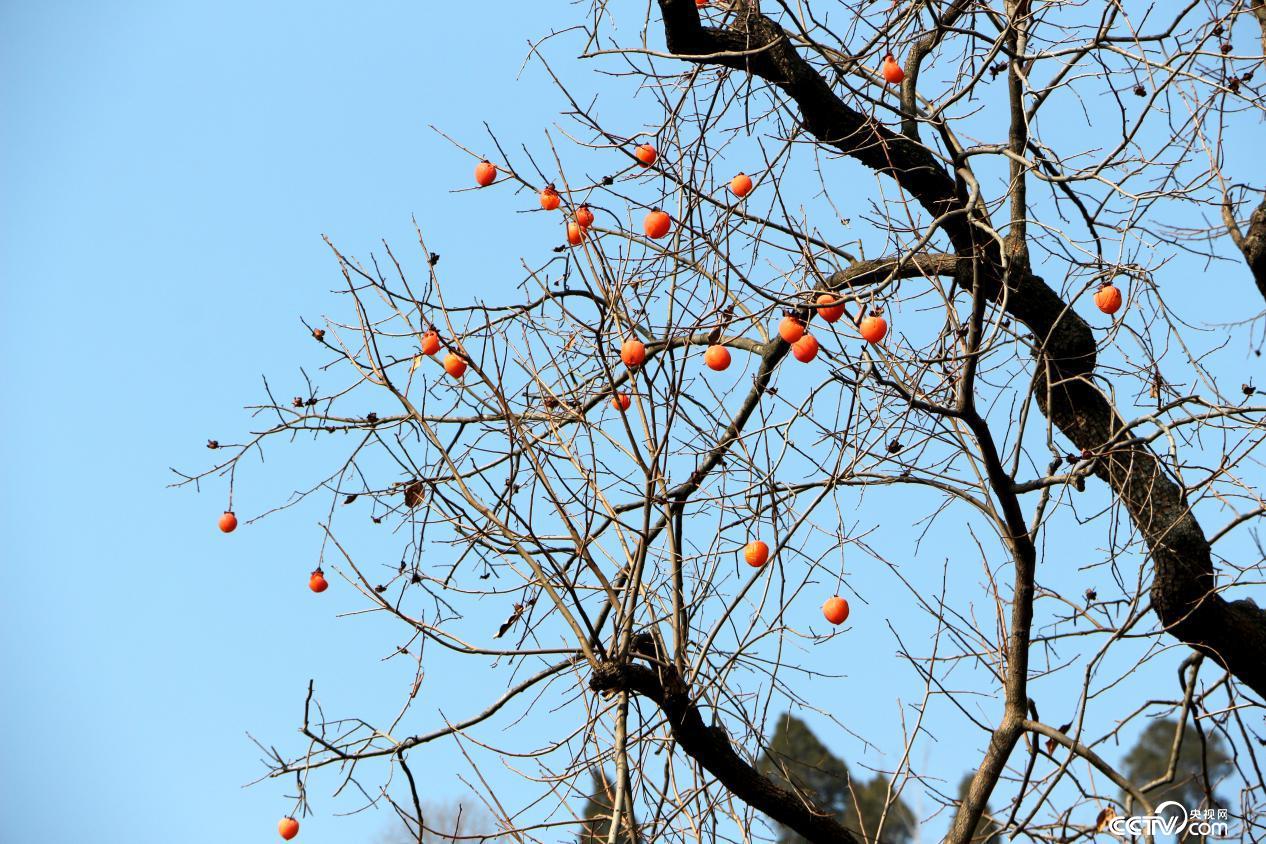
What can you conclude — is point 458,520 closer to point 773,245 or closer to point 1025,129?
point 773,245

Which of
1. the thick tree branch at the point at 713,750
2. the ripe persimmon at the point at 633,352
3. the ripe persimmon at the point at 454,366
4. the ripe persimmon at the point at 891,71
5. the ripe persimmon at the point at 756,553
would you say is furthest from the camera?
the ripe persimmon at the point at 891,71

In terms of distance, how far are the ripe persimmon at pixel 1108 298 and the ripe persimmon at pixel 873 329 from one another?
95cm

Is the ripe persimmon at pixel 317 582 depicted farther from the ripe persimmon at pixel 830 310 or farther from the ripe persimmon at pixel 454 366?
the ripe persimmon at pixel 830 310

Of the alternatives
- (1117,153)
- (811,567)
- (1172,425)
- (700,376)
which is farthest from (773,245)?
(1172,425)

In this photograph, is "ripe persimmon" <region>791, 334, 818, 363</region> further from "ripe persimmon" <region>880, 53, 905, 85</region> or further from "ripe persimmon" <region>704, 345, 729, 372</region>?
"ripe persimmon" <region>880, 53, 905, 85</region>

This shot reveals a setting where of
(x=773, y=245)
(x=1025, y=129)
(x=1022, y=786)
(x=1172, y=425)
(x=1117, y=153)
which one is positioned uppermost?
(x=1025, y=129)

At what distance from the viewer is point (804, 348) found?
9.96 feet

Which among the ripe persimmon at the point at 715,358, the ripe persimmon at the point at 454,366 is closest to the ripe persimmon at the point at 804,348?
the ripe persimmon at the point at 715,358

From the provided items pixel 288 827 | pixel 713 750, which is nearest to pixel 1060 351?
pixel 713 750

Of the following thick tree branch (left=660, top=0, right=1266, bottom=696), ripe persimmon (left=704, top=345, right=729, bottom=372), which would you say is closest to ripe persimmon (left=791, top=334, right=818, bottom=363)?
ripe persimmon (left=704, top=345, right=729, bottom=372)

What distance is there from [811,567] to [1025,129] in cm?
220

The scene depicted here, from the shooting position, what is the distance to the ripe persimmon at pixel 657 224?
338cm

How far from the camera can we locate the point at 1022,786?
382cm

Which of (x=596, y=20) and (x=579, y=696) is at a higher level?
(x=596, y=20)
